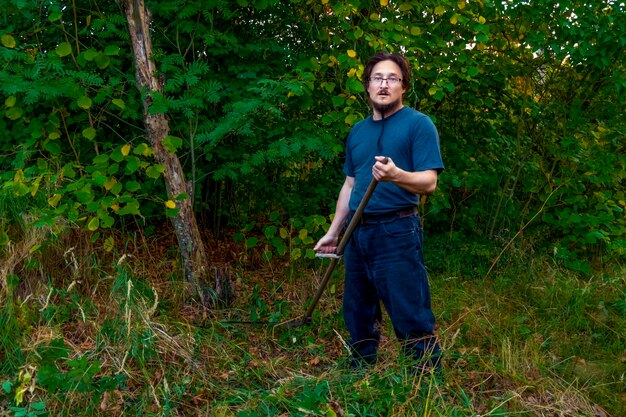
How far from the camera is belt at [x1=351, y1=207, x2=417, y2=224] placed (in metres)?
3.13

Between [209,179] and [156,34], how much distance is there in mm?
1370

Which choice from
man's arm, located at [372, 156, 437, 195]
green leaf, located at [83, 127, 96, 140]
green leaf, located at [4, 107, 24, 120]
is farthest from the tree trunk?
man's arm, located at [372, 156, 437, 195]

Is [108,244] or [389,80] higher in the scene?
[389,80]

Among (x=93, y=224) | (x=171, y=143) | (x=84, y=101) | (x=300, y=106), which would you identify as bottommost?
(x=93, y=224)

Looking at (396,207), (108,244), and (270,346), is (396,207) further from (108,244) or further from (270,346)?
(108,244)

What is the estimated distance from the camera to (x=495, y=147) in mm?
5887

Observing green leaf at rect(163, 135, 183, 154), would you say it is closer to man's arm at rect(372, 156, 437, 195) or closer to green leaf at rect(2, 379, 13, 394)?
green leaf at rect(2, 379, 13, 394)

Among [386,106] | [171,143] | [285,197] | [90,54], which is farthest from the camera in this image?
[285,197]

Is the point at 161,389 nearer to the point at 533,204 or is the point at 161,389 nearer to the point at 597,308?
the point at 597,308

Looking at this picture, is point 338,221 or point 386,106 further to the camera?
point 338,221

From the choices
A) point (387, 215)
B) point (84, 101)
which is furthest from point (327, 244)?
point (84, 101)

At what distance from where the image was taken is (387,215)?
10.3ft

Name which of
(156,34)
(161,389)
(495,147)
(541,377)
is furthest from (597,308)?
(156,34)

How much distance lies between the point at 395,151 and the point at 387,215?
0.32 meters
